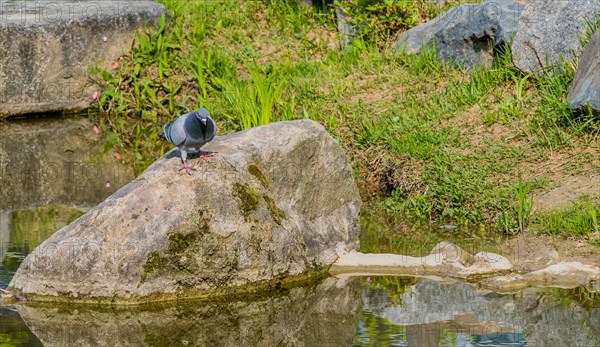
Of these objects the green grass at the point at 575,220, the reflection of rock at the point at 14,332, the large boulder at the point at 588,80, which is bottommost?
the green grass at the point at 575,220

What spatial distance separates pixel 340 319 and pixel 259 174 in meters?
1.14

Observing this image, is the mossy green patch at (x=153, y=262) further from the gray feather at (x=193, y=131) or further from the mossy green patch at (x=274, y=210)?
the mossy green patch at (x=274, y=210)

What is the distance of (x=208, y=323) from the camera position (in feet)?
21.1

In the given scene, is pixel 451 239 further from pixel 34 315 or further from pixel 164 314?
pixel 34 315

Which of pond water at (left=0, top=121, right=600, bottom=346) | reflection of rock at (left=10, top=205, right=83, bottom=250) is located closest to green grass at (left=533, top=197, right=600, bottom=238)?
pond water at (left=0, top=121, right=600, bottom=346)

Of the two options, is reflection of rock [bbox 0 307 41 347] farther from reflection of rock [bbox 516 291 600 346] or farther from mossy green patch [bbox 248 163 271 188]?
reflection of rock [bbox 516 291 600 346]

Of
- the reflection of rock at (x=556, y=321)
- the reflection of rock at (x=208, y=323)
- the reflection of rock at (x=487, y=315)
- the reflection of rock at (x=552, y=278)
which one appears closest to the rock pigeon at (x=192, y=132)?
the reflection of rock at (x=208, y=323)

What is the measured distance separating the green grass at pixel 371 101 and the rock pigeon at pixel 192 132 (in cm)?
235

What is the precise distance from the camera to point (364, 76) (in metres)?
10.7

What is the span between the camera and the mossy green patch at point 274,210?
7027mm

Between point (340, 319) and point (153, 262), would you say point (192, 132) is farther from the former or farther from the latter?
point (340, 319)

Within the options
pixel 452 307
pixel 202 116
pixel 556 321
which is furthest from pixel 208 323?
pixel 556 321

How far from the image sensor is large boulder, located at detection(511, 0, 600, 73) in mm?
9391

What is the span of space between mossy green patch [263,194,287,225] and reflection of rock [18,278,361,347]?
1.62 ft
